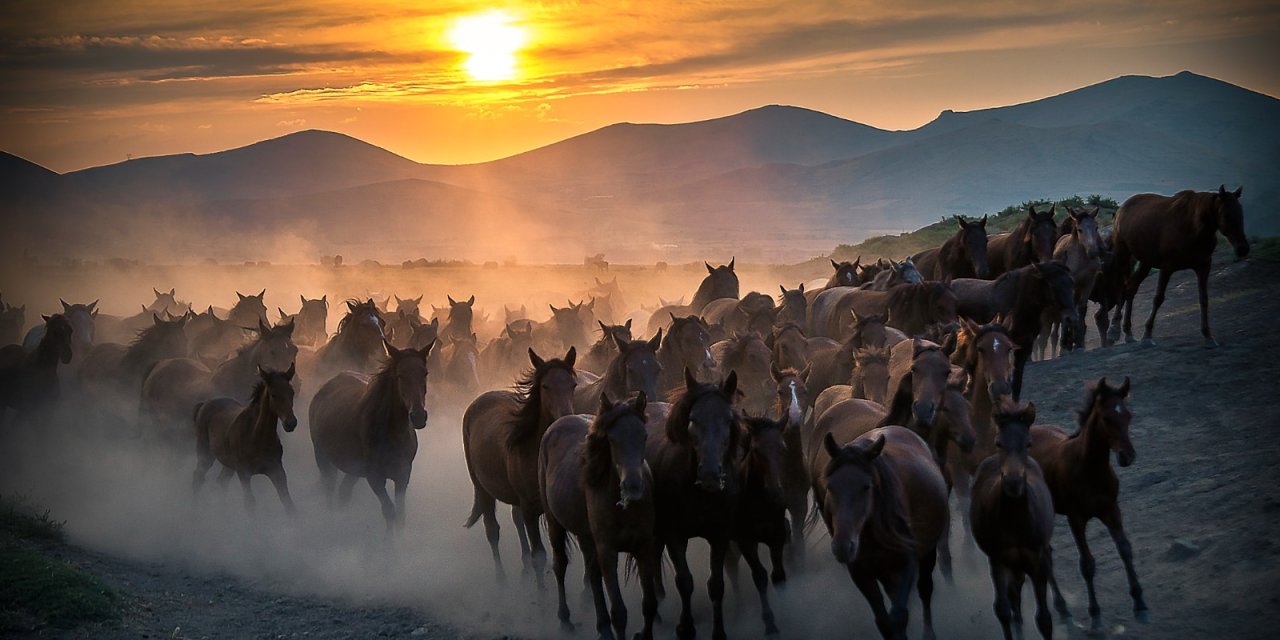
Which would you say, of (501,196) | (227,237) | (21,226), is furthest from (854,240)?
(21,226)

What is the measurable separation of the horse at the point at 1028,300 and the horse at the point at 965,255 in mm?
3139

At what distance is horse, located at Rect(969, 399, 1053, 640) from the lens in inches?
291

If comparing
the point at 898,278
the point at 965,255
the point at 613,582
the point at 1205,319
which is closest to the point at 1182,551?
the point at 613,582

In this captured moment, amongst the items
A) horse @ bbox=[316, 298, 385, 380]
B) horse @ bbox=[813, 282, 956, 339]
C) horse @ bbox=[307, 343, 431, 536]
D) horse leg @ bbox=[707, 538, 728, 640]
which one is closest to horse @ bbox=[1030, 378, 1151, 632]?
horse leg @ bbox=[707, 538, 728, 640]

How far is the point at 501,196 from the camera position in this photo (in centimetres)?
18725

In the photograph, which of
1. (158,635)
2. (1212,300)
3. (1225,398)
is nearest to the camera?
(158,635)

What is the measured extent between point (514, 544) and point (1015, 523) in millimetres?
6390

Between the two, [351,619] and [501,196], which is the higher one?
[501,196]

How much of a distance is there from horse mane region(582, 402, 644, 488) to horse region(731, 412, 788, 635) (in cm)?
99

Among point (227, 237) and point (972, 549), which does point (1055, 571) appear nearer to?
point (972, 549)

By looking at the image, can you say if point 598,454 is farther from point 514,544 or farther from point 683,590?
point 514,544

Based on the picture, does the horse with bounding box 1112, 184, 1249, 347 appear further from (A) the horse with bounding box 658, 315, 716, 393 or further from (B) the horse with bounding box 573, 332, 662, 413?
(B) the horse with bounding box 573, 332, 662, 413

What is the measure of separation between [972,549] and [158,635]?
293 inches

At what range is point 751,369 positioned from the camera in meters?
12.2
